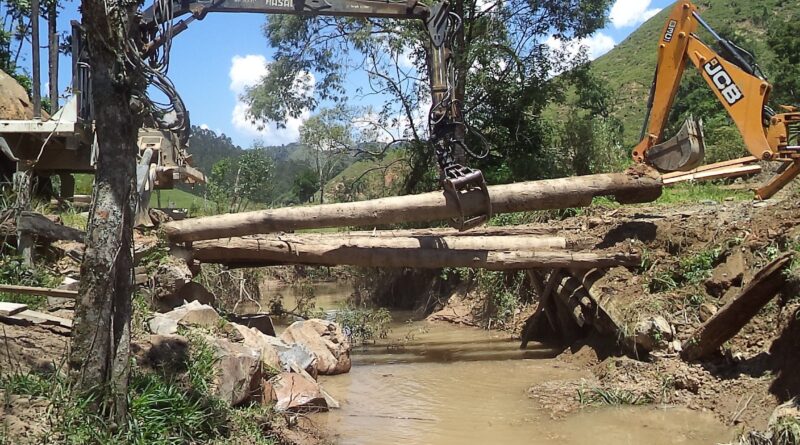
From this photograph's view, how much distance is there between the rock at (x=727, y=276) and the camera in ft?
27.2

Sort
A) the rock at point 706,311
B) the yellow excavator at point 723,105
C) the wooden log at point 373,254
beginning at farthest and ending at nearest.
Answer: the wooden log at point 373,254 < the yellow excavator at point 723,105 < the rock at point 706,311

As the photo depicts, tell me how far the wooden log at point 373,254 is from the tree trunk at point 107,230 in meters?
5.13

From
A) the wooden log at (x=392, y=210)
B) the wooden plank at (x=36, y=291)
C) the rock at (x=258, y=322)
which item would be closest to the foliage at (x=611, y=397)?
the wooden log at (x=392, y=210)

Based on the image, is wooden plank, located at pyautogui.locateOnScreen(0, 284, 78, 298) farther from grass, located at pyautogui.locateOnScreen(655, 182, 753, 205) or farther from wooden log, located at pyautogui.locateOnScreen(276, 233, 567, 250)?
grass, located at pyautogui.locateOnScreen(655, 182, 753, 205)

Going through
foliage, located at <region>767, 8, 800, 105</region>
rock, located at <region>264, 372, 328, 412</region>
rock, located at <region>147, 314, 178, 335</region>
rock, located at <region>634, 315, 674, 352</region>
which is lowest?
rock, located at <region>264, 372, 328, 412</region>

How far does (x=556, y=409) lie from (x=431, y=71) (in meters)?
4.63

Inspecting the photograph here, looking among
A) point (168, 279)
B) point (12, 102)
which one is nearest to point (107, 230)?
point (168, 279)

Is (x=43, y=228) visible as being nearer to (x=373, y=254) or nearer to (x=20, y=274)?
(x=20, y=274)

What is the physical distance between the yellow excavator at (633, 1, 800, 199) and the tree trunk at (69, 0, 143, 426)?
23.6 ft

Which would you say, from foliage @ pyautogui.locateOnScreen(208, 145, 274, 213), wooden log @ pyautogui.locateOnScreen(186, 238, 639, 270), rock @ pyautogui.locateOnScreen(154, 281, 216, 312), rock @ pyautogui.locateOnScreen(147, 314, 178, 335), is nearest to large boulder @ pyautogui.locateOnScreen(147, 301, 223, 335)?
rock @ pyautogui.locateOnScreen(147, 314, 178, 335)

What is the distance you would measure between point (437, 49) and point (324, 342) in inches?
169

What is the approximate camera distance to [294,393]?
7.52 meters

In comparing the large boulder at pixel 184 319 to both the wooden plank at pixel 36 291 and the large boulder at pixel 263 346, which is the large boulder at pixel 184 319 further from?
the wooden plank at pixel 36 291

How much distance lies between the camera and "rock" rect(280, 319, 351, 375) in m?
9.93
